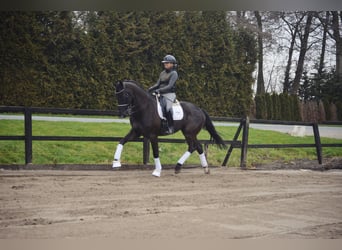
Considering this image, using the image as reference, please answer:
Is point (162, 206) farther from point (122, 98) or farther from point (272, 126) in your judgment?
point (272, 126)

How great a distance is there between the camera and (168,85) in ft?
19.6

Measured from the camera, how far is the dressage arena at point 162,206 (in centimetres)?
424

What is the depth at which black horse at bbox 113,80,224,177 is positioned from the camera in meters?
5.82

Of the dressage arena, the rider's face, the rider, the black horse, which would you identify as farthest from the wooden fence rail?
the rider's face

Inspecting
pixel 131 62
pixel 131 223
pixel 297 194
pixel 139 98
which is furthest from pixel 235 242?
pixel 131 62

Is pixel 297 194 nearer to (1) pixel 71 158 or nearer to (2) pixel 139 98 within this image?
(2) pixel 139 98

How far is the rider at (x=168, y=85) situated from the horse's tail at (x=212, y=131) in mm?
493

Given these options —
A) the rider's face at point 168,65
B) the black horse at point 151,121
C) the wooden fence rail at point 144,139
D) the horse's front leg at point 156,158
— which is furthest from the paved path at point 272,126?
the rider's face at point 168,65

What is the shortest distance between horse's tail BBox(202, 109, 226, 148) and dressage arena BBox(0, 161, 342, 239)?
534 millimetres

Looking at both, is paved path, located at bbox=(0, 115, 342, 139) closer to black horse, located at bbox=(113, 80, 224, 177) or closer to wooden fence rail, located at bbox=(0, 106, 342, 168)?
wooden fence rail, located at bbox=(0, 106, 342, 168)

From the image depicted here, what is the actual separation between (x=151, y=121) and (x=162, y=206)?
1.51 metres

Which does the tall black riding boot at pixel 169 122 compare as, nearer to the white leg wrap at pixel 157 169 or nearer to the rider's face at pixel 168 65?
the white leg wrap at pixel 157 169

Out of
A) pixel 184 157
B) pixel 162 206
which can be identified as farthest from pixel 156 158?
pixel 162 206

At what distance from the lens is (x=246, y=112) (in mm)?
6582
